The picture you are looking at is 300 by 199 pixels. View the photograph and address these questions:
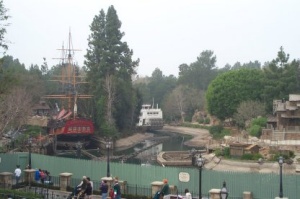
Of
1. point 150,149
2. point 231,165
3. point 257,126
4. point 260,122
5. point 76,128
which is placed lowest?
point 150,149

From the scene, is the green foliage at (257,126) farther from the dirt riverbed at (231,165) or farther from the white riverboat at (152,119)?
the white riverboat at (152,119)

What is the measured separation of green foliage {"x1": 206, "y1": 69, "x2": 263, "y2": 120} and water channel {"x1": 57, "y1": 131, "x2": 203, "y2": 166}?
1021cm

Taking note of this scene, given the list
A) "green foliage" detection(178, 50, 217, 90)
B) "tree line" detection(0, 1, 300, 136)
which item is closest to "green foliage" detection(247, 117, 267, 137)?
"tree line" detection(0, 1, 300, 136)

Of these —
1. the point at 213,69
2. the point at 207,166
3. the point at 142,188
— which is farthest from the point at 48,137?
the point at 213,69

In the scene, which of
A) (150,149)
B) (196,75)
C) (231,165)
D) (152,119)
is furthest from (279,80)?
(196,75)

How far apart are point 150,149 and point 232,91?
63.9 feet

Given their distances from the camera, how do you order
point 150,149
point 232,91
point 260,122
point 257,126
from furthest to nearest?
point 232,91 < point 150,149 < point 260,122 < point 257,126

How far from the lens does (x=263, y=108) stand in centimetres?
7662

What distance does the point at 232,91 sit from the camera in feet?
284

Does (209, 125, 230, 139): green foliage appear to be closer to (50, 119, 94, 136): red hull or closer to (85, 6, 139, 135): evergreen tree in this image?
(85, 6, 139, 135): evergreen tree

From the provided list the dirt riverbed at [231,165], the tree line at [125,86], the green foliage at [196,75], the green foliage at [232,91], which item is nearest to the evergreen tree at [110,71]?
the tree line at [125,86]

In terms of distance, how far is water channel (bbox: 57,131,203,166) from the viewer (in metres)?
66.2

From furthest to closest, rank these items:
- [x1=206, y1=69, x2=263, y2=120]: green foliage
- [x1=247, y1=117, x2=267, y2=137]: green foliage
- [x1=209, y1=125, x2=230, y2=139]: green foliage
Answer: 1. [x1=206, y1=69, x2=263, y2=120]: green foliage
2. [x1=209, y1=125, x2=230, y2=139]: green foliage
3. [x1=247, y1=117, x2=267, y2=137]: green foliage

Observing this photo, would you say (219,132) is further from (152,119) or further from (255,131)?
(152,119)
